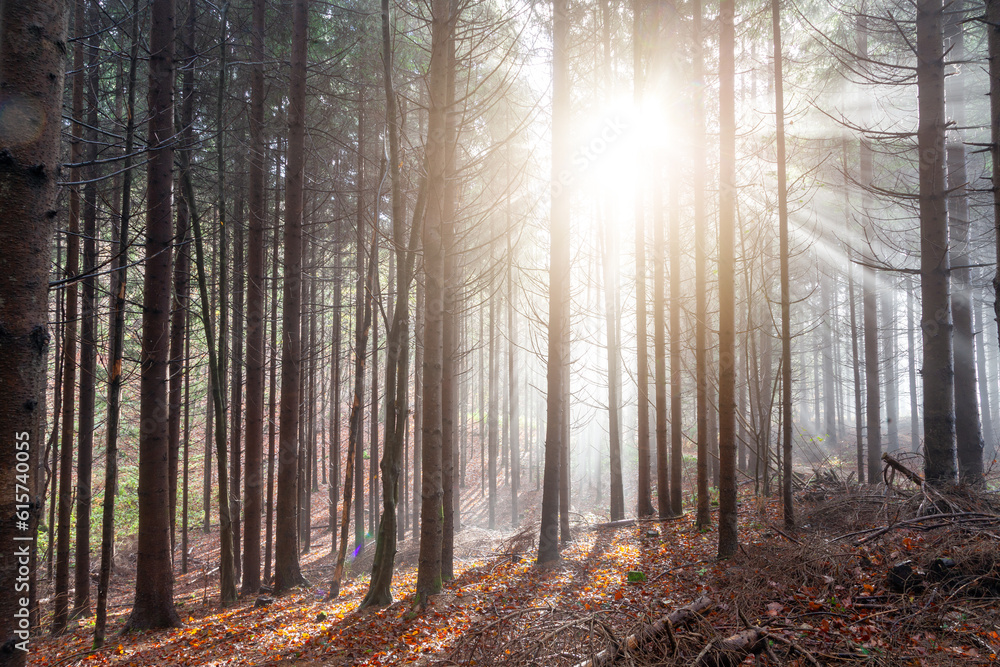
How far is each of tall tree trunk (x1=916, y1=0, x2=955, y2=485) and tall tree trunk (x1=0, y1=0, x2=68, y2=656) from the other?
9330 millimetres

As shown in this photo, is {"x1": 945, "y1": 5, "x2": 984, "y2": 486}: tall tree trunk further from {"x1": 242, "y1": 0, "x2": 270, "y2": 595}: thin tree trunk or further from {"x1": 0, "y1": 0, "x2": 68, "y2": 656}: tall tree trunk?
{"x1": 242, "y1": 0, "x2": 270, "y2": 595}: thin tree trunk

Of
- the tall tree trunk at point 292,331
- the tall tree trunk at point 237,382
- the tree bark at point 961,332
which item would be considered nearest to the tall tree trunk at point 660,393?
the tree bark at point 961,332

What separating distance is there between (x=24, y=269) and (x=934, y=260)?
9.82m

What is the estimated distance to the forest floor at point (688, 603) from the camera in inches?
142

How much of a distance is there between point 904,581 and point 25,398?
6.24m

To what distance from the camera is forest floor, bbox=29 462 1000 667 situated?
3600mm

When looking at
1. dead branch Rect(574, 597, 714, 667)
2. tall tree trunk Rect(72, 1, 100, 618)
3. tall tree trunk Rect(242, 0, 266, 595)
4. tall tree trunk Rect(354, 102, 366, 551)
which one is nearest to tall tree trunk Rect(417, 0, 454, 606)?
tall tree trunk Rect(354, 102, 366, 551)

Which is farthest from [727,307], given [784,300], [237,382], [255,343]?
[237,382]

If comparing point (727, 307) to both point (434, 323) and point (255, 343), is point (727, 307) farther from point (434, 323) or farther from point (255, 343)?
point (255, 343)

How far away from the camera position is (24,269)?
2.27 m

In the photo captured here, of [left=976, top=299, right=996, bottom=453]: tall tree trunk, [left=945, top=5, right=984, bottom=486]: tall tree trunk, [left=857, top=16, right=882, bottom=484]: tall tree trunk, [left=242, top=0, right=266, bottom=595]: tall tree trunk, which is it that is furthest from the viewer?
[left=976, top=299, right=996, bottom=453]: tall tree trunk

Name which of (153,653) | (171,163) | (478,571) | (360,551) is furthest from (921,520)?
(360,551)

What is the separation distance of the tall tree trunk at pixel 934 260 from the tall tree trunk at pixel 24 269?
933 centimetres

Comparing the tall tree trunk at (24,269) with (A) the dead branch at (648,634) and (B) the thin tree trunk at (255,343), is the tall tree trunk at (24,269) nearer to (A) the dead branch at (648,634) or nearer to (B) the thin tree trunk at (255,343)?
(A) the dead branch at (648,634)
